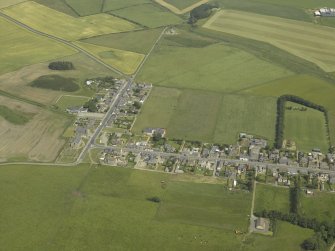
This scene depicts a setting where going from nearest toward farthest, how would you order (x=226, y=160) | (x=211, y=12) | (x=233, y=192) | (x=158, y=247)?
(x=158, y=247)
(x=233, y=192)
(x=226, y=160)
(x=211, y=12)

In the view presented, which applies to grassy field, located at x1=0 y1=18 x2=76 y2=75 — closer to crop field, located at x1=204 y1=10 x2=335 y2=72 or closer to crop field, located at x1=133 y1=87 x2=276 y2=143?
crop field, located at x1=133 y1=87 x2=276 y2=143

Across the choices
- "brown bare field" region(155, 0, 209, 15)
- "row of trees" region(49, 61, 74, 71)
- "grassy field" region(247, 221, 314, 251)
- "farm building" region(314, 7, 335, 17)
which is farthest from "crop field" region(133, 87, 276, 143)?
"farm building" region(314, 7, 335, 17)

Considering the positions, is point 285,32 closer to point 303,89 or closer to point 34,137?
point 303,89

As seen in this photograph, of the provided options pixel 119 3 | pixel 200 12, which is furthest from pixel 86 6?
pixel 200 12

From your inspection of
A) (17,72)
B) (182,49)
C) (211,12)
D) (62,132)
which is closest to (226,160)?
(62,132)

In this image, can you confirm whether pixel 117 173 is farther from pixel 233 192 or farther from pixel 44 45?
pixel 44 45
